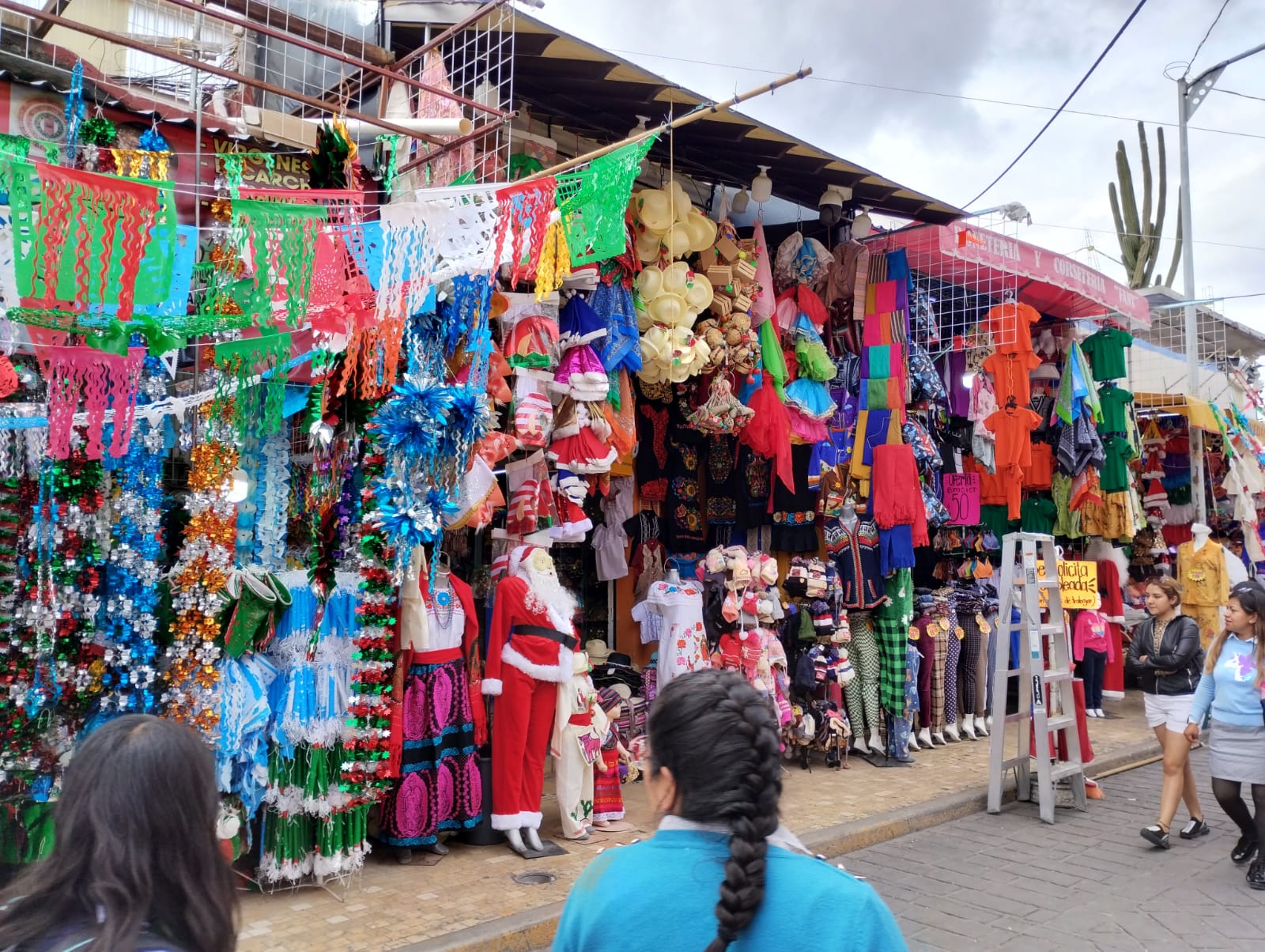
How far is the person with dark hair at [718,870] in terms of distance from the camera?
146cm

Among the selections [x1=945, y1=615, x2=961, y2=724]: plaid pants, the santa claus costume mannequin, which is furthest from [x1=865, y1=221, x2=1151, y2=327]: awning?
the santa claus costume mannequin

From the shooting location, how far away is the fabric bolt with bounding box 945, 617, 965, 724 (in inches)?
343

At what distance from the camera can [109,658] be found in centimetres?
419

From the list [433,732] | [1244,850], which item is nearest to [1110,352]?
[1244,850]

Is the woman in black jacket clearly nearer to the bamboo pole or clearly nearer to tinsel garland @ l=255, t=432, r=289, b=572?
the bamboo pole

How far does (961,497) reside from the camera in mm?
9219

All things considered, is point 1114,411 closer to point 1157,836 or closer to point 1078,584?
point 1078,584

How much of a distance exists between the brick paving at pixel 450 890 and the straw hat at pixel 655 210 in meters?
3.84

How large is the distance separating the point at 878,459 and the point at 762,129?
2.97m

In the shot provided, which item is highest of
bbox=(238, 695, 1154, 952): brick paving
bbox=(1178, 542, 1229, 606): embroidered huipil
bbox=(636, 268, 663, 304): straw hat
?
bbox=(636, 268, 663, 304): straw hat

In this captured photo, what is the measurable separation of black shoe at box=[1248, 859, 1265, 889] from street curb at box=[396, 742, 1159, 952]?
6.03ft

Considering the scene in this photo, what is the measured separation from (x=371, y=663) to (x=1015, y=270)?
6.52 m

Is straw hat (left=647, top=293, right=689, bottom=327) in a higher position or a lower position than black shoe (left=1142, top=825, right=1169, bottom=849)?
higher

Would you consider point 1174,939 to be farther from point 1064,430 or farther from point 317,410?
point 1064,430
